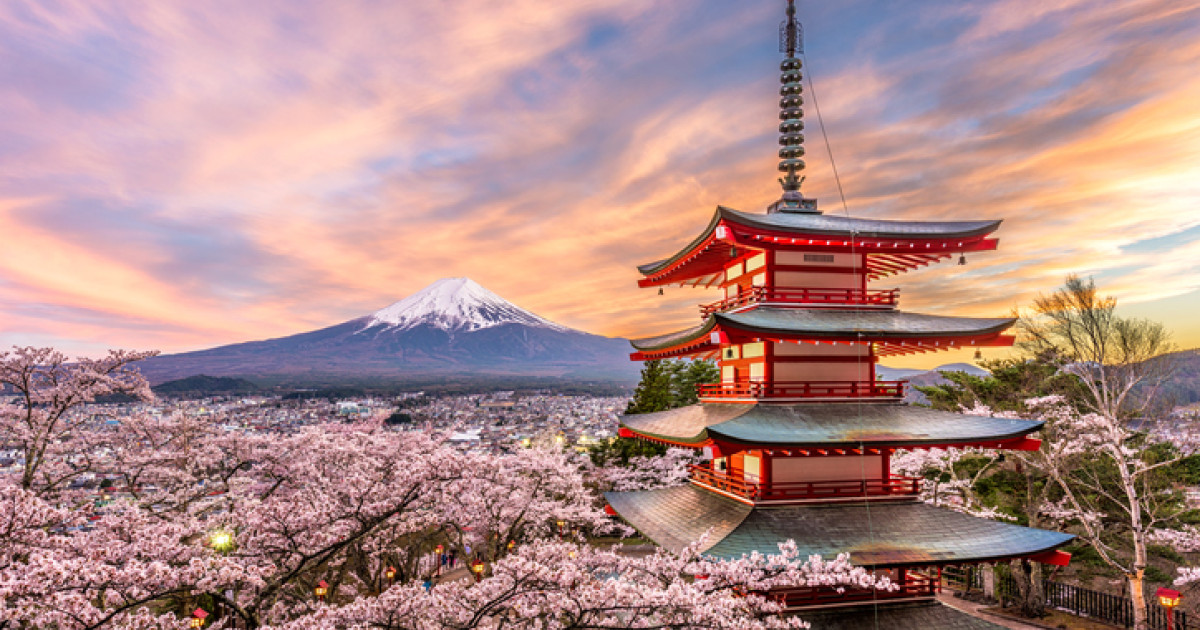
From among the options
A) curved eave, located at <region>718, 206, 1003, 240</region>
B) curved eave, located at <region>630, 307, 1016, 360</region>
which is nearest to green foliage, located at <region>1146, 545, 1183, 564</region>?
curved eave, located at <region>630, 307, 1016, 360</region>

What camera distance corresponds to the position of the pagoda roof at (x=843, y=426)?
33.4ft

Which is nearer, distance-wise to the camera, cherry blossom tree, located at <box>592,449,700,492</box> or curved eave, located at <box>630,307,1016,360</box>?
curved eave, located at <box>630,307,1016,360</box>

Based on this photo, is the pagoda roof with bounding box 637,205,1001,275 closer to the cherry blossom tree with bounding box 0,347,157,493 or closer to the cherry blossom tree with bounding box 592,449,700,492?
the cherry blossom tree with bounding box 0,347,157,493

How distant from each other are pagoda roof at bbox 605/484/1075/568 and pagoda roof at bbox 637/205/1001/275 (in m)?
5.53

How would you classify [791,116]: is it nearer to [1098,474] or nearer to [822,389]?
[822,389]

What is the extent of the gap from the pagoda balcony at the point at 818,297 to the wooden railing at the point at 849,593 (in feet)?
18.3

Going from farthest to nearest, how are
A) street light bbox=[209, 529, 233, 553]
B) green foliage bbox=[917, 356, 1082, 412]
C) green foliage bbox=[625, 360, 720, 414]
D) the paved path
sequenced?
green foliage bbox=[625, 360, 720, 414] → green foliage bbox=[917, 356, 1082, 412] → the paved path → street light bbox=[209, 529, 233, 553]

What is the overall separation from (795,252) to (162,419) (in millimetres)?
20655

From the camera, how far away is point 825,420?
11.2m

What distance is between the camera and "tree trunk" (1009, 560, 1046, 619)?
57.9 ft

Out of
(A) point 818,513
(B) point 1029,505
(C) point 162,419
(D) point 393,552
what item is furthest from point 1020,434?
(C) point 162,419

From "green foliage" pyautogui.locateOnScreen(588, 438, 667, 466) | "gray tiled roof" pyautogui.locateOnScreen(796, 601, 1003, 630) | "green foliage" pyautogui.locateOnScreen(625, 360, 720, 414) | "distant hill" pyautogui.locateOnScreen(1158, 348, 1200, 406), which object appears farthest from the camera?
"green foliage" pyautogui.locateOnScreen(625, 360, 720, 414)

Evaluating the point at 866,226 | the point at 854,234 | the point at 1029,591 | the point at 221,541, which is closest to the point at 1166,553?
the point at 1029,591

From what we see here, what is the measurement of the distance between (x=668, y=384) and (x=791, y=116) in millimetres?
22329
